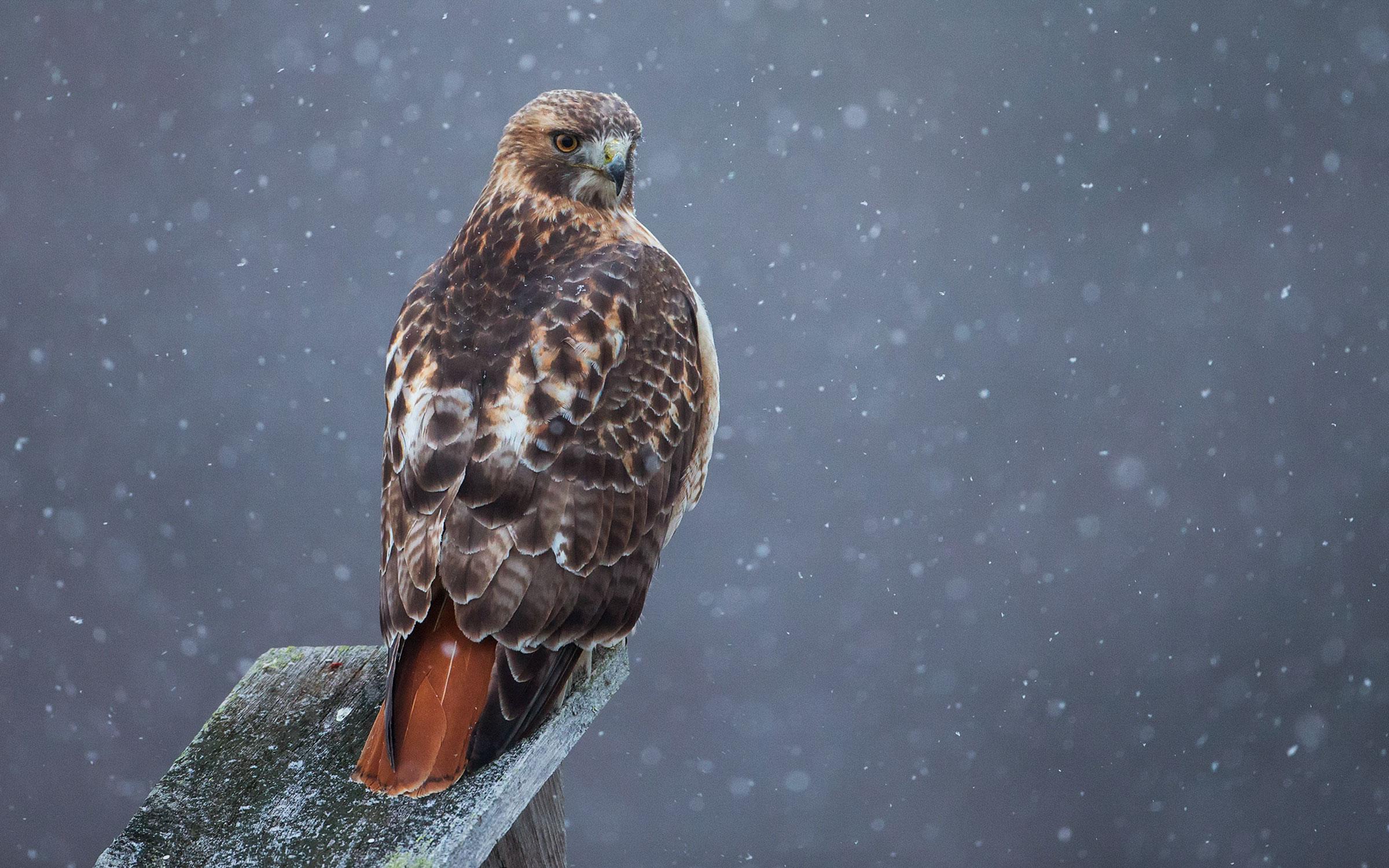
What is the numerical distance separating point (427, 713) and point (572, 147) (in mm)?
686

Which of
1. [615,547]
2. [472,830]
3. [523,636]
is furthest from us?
[615,547]

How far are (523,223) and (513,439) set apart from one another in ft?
1.04

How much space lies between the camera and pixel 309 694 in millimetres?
1112

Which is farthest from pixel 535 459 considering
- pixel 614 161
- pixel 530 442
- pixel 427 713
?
pixel 614 161

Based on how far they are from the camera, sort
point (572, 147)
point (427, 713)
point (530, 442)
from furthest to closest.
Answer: point (572, 147) < point (530, 442) < point (427, 713)

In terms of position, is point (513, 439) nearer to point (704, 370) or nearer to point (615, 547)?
point (615, 547)

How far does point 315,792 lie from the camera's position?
0.99 meters

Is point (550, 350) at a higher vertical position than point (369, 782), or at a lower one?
higher

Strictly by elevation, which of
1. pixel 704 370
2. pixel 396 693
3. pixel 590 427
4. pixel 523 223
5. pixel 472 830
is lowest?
pixel 472 830

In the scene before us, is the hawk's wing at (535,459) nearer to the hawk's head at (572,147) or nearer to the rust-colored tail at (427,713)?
the rust-colored tail at (427,713)

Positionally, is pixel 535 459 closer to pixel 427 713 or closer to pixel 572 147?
pixel 427 713

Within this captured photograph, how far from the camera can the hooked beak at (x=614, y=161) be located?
1.31 meters

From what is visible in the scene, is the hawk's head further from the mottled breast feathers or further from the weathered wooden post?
the weathered wooden post

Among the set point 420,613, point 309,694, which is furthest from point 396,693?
point 309,694
